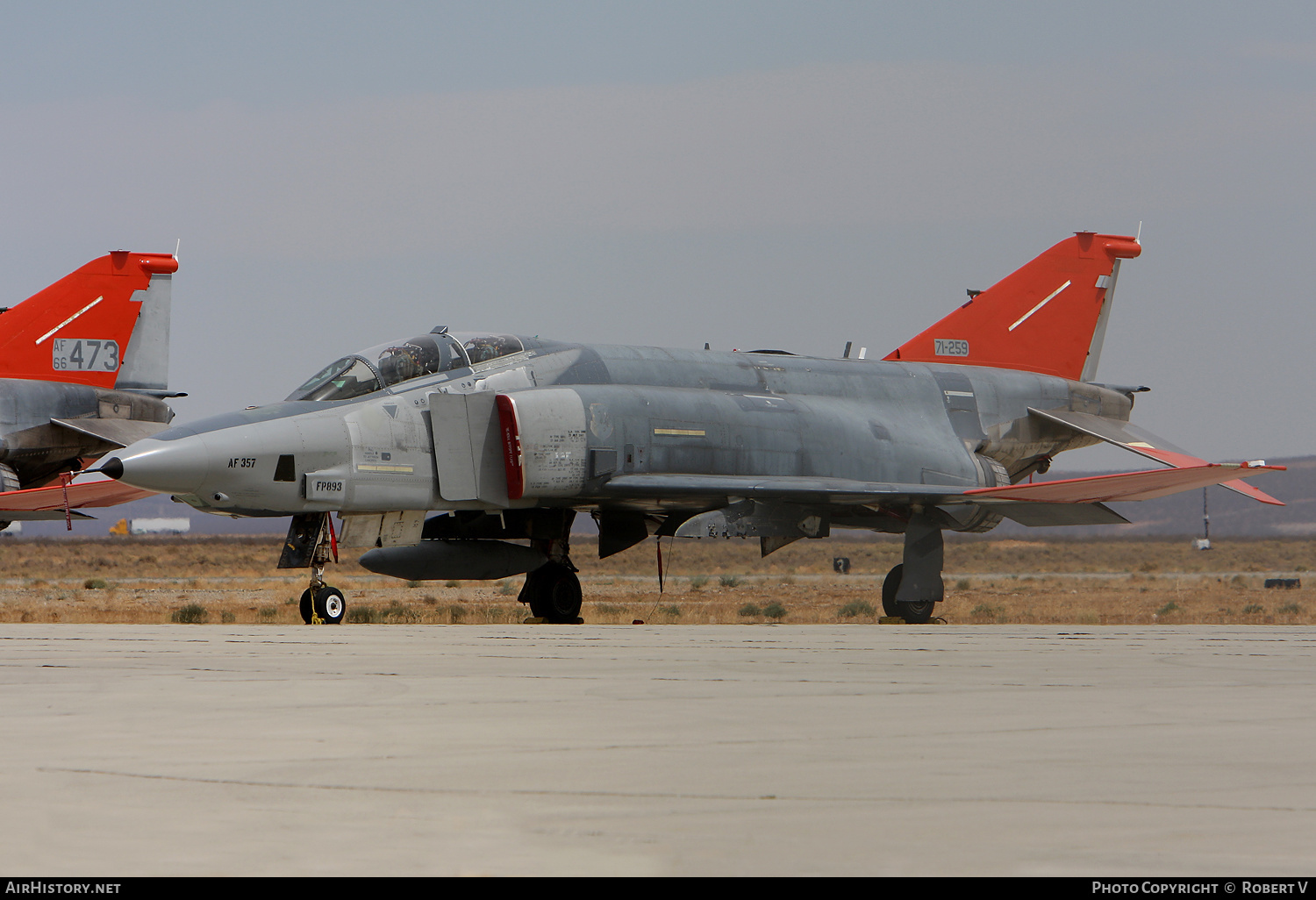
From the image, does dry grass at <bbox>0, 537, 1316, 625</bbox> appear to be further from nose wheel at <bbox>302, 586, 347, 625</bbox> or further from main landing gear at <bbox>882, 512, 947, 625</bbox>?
main landing gear at <bbox>882, 512, 947, 625</bbox>

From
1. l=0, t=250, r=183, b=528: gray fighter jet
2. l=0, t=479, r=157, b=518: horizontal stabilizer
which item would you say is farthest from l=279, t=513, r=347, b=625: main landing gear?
l=0, t=250, r=183, b=528: gray fighter jet

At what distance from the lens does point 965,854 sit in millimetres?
3898

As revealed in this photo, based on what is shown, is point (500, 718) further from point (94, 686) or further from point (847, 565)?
point (847, 565)

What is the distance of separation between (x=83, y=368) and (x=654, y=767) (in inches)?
813

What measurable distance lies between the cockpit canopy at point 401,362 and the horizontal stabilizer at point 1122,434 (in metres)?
8.84

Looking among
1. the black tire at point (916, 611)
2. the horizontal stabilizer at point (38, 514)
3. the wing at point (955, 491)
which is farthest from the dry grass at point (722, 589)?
the wing at point (955, 491)

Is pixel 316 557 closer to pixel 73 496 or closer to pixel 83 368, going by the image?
pixel 73 496

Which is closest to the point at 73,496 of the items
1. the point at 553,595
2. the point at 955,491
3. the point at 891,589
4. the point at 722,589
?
the point at 553,595

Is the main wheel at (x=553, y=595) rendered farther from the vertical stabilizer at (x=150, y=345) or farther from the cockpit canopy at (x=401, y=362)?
the vertical stabilizer at (x=150, y=345)

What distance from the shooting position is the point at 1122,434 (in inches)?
854

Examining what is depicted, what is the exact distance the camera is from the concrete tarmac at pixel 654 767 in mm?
3910

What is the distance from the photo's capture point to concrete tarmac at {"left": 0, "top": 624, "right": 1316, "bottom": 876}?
3910 millimetres

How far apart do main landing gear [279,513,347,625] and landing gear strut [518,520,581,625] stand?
8.75 feet
